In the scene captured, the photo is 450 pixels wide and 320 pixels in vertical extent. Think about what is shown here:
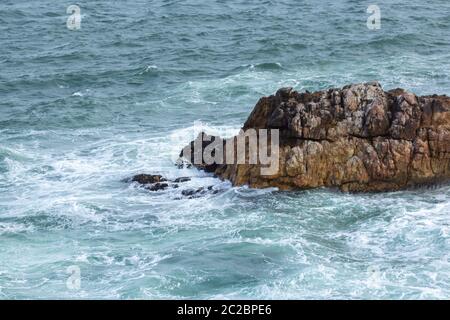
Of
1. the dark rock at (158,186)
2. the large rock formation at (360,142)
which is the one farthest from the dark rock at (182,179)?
the large rock formation at (360,142)

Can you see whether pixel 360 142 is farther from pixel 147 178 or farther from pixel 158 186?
pixel 147 178

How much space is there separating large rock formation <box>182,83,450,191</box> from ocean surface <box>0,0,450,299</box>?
568 millimetres

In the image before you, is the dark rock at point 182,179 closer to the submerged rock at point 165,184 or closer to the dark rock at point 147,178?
the submerged rock at point 165,184

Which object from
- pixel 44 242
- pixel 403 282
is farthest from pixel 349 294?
pixel 44 242

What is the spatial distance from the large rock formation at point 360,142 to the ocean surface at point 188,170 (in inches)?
22.4

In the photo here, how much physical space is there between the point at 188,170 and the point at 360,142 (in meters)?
6.33

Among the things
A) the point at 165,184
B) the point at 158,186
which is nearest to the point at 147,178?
the point at 158,186

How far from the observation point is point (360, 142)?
29844mm

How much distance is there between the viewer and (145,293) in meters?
24.1

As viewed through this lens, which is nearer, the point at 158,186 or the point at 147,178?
the point at 158,186

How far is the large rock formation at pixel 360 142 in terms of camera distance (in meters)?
29.5

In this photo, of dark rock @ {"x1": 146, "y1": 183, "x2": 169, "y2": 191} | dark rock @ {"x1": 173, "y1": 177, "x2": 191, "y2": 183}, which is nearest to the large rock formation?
dark rock @ {"x1": 173, "y1": 177, "x2": 191, "y2": 183}

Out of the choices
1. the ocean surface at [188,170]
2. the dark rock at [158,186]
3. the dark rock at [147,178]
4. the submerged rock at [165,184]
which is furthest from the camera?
the dark rock at [147,178]
